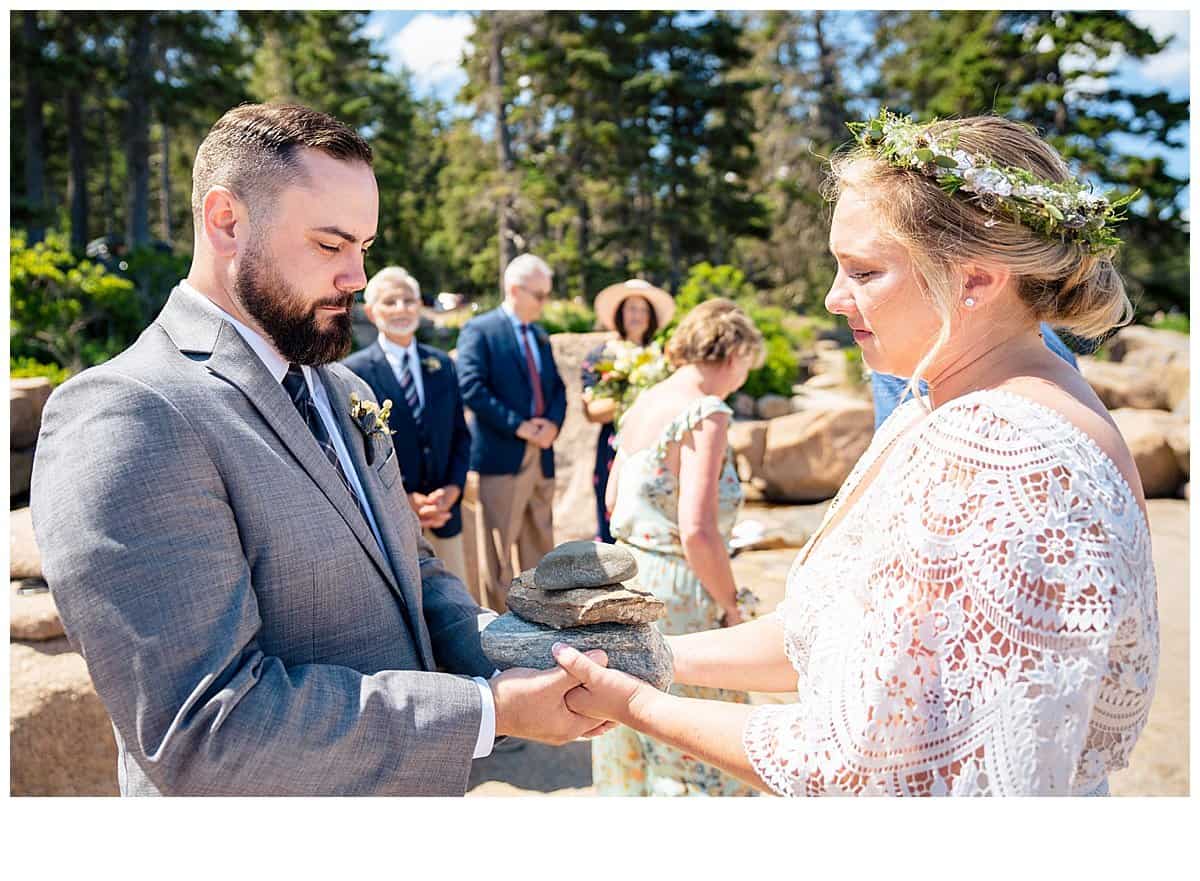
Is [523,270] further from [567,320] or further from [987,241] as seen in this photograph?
[567,320]

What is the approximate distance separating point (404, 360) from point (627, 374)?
4.41 feet

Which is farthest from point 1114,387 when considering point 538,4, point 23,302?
point 23,302

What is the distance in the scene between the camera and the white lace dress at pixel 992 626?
151cm

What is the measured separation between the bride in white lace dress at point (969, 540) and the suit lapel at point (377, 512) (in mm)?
355

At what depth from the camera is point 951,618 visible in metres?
Result: 1.54

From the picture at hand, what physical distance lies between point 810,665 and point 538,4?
19760mm

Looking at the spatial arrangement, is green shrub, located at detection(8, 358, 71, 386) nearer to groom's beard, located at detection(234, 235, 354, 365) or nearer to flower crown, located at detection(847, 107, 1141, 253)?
groom's beard, located at detection(234, 235, 354, 365)

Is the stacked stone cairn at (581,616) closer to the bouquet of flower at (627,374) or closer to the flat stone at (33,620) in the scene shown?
the flat stone at (33,620)

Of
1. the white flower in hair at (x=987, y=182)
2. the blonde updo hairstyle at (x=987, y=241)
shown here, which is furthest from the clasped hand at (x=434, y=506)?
the white flower in hair at (x=987, y=182)

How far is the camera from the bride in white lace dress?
4.98ft

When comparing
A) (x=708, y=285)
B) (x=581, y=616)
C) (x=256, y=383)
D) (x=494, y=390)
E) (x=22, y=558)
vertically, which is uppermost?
(x=256, y=383)

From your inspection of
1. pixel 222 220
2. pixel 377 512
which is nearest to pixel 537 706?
pixel 377 512

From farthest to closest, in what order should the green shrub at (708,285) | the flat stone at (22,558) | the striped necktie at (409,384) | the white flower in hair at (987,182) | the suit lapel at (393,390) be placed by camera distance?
the green shrub at (708,285) < the striped necktie at (409,384) < the suit lapel at (393,390) < the flat stone at (22,558) < the white flower in hair at (987,182)

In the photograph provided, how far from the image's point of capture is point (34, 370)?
9.36 meters
